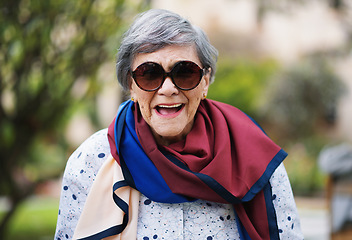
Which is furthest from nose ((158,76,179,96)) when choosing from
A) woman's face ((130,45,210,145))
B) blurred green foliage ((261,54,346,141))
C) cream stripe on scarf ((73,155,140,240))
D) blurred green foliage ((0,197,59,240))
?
blurred green foliage ((261,54,346,141))

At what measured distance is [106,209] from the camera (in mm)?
1896

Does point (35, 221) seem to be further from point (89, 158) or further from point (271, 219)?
point (271, 219)

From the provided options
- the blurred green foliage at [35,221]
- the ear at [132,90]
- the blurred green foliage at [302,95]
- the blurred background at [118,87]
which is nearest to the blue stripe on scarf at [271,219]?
the ear at [132,90]

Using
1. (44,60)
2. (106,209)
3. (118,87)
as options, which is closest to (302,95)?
(118,87)

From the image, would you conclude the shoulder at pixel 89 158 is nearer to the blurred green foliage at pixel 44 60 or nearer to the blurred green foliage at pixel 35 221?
the blurred green foliage at pixel 44 60

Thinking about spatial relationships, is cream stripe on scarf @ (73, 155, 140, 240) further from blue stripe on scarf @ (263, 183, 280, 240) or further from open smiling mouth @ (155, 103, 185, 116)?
blue stripe on scarf @ (263, 183, 280, 240)

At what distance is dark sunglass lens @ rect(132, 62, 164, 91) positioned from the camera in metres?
1.82

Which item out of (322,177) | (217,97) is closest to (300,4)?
(217,97)

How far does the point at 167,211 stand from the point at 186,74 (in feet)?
1.89

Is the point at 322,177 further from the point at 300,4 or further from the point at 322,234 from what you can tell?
the point at 300,4

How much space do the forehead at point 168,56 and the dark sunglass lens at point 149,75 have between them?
0.03 m

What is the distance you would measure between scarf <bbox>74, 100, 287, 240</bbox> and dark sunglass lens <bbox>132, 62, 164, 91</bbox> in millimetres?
228

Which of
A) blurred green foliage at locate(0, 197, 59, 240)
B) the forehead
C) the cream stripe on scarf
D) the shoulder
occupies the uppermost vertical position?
the forehead

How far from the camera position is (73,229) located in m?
1.95
